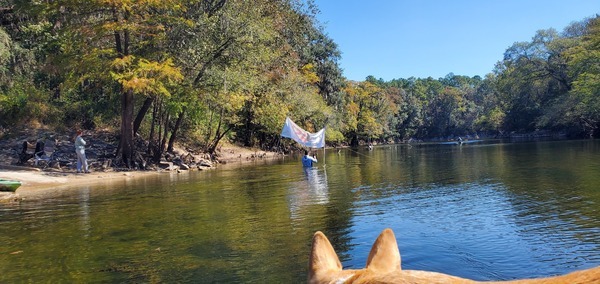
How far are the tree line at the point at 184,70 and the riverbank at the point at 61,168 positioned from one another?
1685mm

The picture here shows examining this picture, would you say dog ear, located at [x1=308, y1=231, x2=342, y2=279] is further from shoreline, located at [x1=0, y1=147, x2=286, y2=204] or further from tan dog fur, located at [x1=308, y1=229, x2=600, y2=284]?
shoreline, located at [x1=0, y1=147, x2=286, y2=204]

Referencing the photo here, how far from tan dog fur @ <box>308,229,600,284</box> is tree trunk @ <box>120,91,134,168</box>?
2558 centimetres

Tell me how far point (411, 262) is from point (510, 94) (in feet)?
225

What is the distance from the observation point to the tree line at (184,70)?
24625 millimetres

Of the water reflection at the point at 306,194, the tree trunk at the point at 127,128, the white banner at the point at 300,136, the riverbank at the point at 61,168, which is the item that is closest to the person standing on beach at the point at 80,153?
the riverbank at the point at 61,168

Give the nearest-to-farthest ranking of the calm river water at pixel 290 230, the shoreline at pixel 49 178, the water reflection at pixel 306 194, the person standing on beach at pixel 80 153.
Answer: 1. the calm river water at pixel 290 230
2. the water reflection at pixel 306 194
3. the shoreline at pixel 49 178
4. the person standing on beach at pixel 80 153

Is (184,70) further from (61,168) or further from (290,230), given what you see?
(290,230)

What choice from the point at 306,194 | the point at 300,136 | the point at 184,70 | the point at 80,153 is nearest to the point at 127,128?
the point at 80,153

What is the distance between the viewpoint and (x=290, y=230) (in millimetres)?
9430

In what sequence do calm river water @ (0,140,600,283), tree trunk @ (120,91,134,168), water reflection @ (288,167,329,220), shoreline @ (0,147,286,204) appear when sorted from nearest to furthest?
calm river water @ (0,140,600,283) → water reflection @ (288,167,329,220) → shoreline @ (0,147,286,204) → tree trunk @ (120,91,134,168)

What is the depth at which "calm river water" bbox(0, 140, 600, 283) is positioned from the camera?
22.3 ft

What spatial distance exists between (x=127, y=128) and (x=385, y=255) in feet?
84.7

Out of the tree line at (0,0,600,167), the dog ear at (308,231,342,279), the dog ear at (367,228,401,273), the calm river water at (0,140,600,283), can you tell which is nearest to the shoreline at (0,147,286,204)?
the calm river water at (0,140,600,283)

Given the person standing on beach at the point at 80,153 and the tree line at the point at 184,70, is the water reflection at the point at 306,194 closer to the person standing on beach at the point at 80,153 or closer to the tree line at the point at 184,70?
the tree line at the point at 184,70
